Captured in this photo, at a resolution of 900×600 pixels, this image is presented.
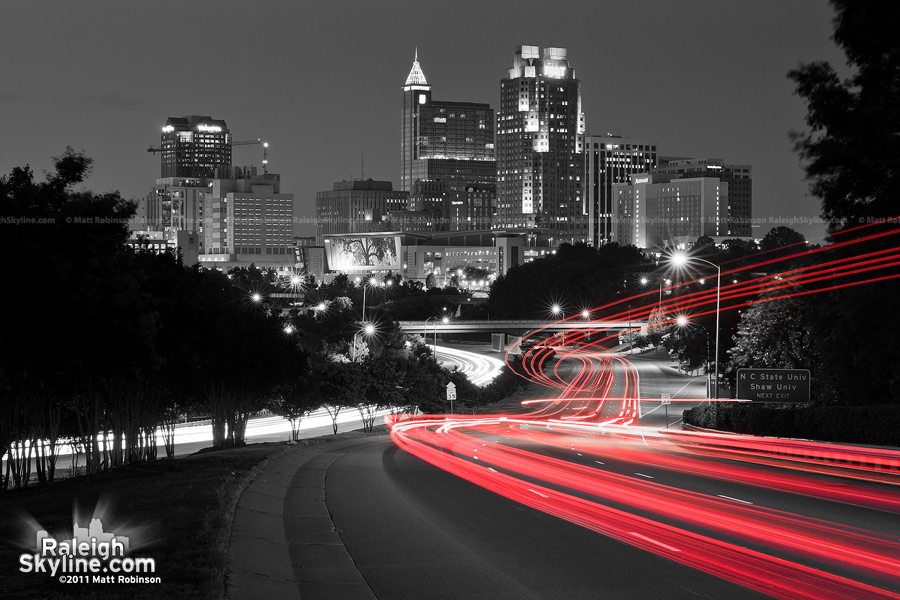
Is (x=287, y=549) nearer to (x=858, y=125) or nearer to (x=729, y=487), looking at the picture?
(x=729, y=487)

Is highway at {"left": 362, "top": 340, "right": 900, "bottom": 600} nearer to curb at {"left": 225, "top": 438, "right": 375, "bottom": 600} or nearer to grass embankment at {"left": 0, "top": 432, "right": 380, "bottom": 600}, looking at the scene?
curb at {"left": 225, "top": 438, "right": 375, "bottom": 600}

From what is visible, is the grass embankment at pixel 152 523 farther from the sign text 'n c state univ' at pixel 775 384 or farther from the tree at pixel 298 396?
the tree at pixel 298 396

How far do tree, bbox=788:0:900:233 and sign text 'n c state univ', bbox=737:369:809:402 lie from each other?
32.1 feet

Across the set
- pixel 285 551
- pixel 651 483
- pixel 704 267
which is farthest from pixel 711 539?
pixel 704 267

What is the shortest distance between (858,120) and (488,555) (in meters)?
23.2

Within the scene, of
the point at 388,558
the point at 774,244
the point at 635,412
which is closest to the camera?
the point at 388,558

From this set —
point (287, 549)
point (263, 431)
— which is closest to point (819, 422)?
point (287, 549)

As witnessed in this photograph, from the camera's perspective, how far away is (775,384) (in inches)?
1773

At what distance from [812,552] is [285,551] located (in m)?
7.18

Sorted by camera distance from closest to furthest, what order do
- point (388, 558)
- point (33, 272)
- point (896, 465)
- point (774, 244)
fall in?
point (388, 558)
point (33, 272)
point (896, 465)
point (774, 244)

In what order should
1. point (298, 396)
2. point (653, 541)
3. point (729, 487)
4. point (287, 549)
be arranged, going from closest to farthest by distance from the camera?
1. point (287, 549)
2. point (653, 541)
3. point (729, 487)
4. point (298, 396)

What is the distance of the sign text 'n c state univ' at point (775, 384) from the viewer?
44891 millimetres

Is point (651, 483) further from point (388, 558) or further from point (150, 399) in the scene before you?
point (150, 399)

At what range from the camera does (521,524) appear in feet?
59.6
